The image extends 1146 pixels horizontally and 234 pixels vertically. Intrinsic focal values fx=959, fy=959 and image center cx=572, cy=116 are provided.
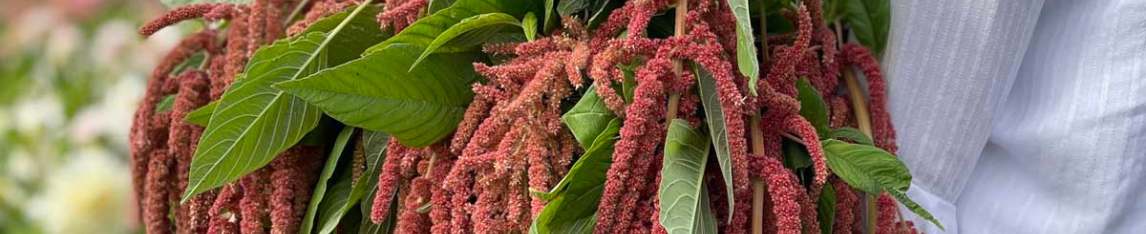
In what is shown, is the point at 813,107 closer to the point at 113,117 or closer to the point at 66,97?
the point at 113,117

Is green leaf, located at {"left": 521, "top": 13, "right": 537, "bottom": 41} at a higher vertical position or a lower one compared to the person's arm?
higher

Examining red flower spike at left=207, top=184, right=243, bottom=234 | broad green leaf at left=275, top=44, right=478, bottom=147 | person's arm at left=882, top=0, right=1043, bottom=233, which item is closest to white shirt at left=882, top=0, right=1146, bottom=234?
person's arm at left=882, top=0, right=1043, bottom=233

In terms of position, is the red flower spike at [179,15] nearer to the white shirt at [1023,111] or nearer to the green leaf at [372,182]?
the green leaf at [372,182]

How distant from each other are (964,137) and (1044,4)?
0.24 ft

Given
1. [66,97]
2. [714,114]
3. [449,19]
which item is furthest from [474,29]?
[66,97]

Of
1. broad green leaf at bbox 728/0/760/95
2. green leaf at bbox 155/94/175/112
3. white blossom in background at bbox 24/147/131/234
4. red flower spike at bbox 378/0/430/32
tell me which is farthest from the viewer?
white blossom in background at bbox 24/147/131/234

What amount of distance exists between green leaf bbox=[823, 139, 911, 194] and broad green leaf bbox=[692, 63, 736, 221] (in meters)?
0.05

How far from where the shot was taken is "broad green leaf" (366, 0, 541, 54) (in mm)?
429

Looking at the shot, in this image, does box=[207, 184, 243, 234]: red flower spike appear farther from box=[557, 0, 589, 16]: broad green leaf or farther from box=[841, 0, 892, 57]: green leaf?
box=[841, 0, 892, 57]: green leaf

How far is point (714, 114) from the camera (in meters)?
0.38

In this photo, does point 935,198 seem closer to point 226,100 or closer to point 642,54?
point 642,54

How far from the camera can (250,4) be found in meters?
0.55

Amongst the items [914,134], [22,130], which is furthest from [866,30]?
[22,130]

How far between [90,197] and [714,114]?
963 millimetres
